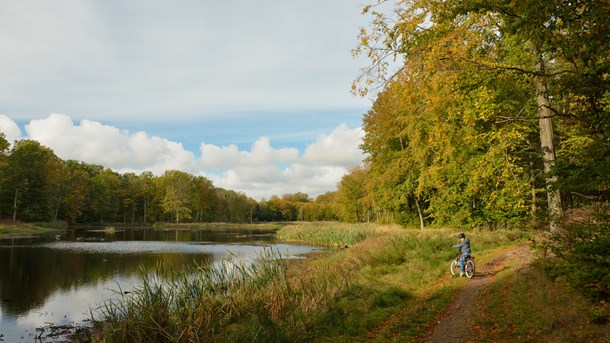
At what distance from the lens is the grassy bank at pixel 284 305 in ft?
30.5

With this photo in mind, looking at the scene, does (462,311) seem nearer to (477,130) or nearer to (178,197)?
(477,130)

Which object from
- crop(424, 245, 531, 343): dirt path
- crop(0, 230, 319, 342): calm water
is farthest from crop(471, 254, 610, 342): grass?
crop(0, 230, 319, 342): calm water

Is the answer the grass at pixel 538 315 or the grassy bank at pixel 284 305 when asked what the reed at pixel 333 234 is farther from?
the grass at pixel 538 315

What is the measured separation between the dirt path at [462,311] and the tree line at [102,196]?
65.0 m

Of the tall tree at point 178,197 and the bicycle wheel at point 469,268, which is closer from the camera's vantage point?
the bicycle wheel at point 469,268

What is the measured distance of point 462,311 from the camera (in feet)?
32.1

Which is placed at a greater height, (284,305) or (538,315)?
(538,315)

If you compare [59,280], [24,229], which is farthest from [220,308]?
[24,229]

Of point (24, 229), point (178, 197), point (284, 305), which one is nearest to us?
point (284, 305)

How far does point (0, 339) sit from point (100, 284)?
8318 millimetres

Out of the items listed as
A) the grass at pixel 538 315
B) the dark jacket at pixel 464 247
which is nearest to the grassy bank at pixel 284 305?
the dark jacket at pixel 464 247

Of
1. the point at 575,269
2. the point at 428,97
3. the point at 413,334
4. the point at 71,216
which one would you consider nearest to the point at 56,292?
the point at 413,334

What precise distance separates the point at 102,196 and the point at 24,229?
35.1 meters

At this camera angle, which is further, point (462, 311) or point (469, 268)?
point (469, 268)
